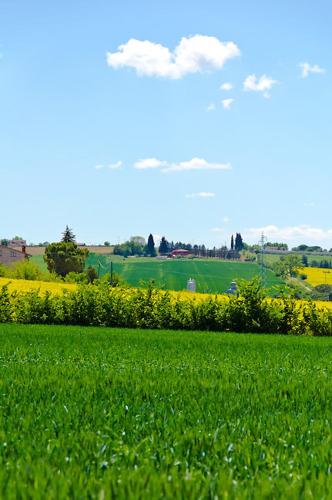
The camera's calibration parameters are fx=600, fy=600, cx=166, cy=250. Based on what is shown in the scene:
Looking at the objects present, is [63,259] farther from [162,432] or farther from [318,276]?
[162,432]

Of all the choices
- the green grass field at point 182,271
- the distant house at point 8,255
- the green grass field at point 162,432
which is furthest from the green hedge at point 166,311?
the distant house at point 8,255

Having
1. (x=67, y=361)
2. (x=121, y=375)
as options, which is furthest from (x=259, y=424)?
(x=67, y=361)

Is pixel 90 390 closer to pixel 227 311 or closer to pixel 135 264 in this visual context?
pixel 227 311

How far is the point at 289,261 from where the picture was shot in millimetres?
185875

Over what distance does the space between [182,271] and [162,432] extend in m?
170

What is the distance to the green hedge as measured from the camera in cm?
2452

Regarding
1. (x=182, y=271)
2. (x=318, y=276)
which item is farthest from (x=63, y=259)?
(x=318, y=276)

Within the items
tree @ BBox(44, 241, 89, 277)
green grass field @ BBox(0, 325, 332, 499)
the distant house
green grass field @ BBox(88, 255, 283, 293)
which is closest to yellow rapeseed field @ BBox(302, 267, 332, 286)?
green grass field @ BBox(88, 255, 283, 293)

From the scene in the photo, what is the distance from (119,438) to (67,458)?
63 cm

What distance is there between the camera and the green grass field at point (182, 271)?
153250mm

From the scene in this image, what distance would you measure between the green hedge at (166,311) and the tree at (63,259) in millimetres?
97971

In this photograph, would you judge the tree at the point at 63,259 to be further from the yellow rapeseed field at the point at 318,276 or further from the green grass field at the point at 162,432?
the green grass field at the point at 162,432

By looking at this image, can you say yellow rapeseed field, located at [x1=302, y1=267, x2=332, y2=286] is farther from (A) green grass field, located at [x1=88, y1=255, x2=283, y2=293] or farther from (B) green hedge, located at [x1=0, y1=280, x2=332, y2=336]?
(B) green hedge, located at [x1=0, y1=280, x2=332, y2=336]

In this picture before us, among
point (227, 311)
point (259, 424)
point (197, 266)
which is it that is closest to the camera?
point (259, 424)
